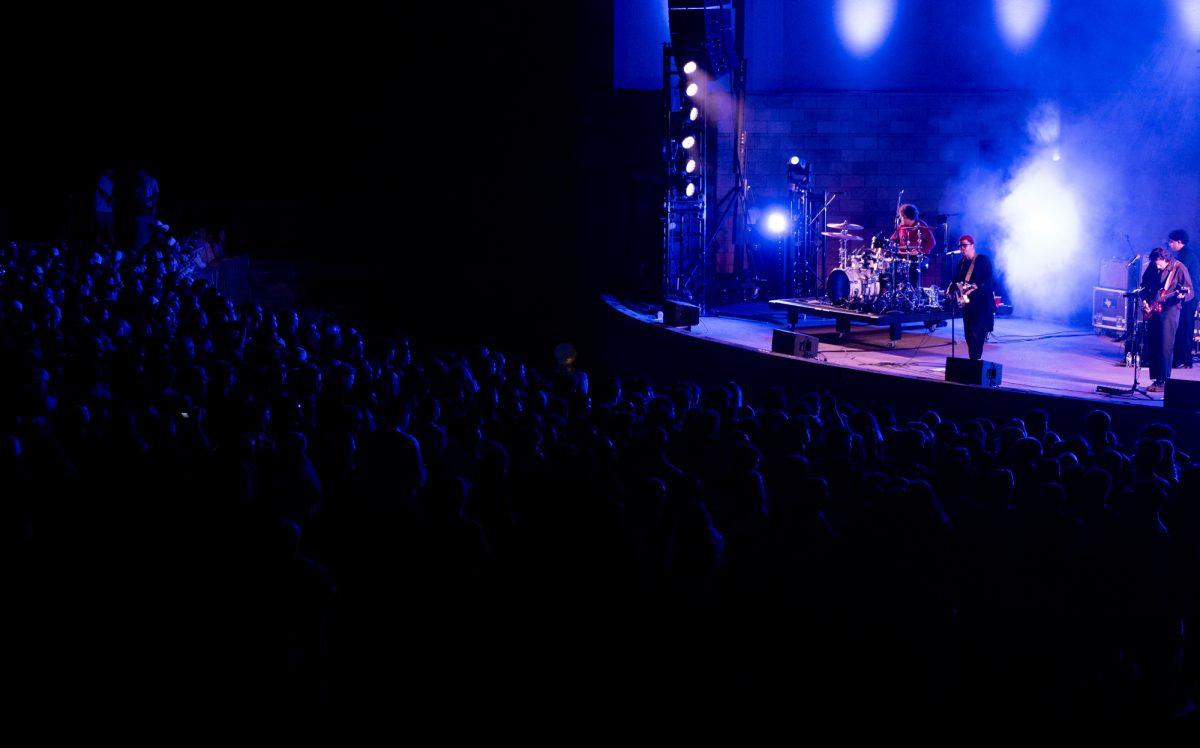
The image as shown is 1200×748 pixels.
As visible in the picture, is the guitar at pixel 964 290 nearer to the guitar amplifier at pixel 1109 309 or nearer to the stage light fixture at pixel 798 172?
the guitar amplifier at pixel 1109 309

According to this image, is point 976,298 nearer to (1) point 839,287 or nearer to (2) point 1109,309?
(1) point 839,287

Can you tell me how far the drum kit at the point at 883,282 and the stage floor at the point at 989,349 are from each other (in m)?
0.37

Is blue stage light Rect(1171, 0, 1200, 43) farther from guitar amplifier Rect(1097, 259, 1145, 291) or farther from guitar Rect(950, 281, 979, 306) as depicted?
guitar Rect(950, 281, 979, 306)

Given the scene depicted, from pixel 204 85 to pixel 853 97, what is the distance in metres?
10.9

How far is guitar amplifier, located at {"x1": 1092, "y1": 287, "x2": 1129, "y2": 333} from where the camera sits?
13.2 meters

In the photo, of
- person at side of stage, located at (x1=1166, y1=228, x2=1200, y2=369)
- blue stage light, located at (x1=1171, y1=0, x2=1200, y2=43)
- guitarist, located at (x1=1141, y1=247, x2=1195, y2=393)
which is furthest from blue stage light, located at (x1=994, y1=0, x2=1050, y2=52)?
guitarist, located at (x1=1141, y1=247, x2=1195, y2=393)

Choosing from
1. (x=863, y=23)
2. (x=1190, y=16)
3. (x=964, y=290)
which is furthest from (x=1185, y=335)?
(x=863, y=23)

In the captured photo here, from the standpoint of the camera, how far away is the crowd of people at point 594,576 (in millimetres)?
3672

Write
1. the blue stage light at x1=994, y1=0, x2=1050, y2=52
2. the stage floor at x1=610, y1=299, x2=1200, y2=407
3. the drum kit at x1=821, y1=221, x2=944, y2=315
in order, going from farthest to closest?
1. the blue stage light at x1=994, y1=0, x2=1050, y2=52
2. the drum kit at x1=821, y1=221, x2=944, y2=315
3. the stage floor at x1=610, y1=299, x2=1200, y2=407

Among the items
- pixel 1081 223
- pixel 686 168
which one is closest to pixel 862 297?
pixel 686 168

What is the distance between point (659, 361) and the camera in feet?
41.8

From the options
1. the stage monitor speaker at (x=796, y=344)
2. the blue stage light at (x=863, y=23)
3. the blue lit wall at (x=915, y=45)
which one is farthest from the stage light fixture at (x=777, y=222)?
the stage monitor speaker at (x=796, y=344)

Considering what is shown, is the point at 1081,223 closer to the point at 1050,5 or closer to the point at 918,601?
the point at 1050,5

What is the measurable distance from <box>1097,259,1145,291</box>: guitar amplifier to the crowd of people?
9.13m
